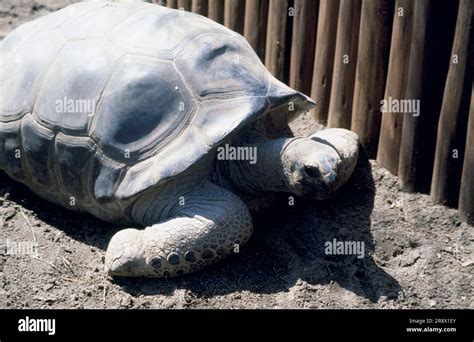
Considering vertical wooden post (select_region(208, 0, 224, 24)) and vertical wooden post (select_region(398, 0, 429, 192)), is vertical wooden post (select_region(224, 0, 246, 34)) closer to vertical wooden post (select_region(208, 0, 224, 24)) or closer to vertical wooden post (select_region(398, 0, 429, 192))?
vertical wooden post (select_region(208, 0, 224, 24))

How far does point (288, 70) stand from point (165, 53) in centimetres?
123

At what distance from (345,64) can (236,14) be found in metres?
1.28

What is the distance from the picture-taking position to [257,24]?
18.0ft

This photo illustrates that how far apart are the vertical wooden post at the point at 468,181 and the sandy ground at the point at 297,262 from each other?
0.06 meters

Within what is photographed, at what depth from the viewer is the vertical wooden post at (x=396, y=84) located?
4.29 metres

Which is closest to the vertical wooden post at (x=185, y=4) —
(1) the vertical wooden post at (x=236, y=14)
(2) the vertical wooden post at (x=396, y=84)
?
(1) the vertical wooden post at (x=236, y=14)

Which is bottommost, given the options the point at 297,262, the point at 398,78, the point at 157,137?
the point at 297,262

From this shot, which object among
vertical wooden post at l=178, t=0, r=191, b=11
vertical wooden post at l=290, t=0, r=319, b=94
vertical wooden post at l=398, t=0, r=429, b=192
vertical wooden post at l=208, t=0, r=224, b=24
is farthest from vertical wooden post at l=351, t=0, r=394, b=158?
vertical wooden post at l=178, t=0, r=191, b=11

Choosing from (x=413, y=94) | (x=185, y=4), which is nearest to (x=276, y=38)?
(x=413, y=94)

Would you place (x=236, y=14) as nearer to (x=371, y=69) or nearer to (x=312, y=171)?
(x=371, y=69)

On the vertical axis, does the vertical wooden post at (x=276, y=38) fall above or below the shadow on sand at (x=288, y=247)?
above

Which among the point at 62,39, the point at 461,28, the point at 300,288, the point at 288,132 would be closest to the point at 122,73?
the point at 62,39

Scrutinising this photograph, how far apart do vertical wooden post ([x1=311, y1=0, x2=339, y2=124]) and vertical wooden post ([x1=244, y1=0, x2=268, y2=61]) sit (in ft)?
1.93

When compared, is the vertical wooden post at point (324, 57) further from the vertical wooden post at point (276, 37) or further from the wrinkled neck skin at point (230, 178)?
the wrinkled neck skin at point (230, 178)
